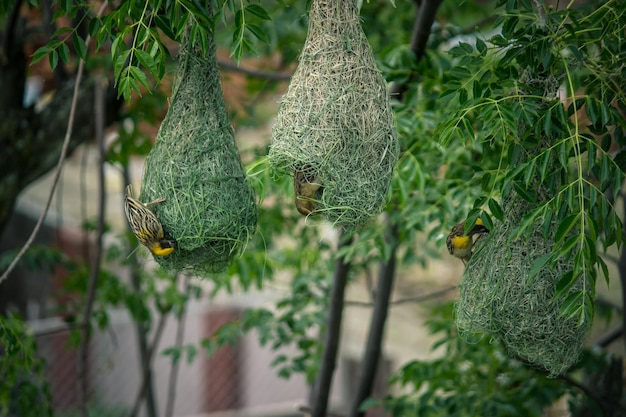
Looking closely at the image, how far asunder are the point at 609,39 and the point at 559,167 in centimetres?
41

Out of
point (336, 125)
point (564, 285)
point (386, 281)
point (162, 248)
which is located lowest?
point (386, 281)

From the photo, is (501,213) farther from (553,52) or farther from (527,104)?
(553,52)

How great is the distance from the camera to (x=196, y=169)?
2174 millimetres

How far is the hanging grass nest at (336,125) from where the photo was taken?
198 cm

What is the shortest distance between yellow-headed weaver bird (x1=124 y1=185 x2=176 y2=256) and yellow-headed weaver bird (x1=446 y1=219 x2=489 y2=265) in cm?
76

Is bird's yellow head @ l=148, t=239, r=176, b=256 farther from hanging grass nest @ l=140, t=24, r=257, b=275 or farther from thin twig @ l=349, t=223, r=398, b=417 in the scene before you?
thin twig @ l=349, t=223, r=398, b=417

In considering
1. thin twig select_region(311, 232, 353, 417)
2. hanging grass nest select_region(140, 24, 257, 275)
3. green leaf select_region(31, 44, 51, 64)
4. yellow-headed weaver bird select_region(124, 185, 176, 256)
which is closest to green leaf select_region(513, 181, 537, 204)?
hanging grass nest select_region(140, 24, 257, 275)

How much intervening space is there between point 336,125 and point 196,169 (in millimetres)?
435

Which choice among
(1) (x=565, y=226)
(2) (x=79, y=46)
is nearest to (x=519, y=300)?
(1) (x=565, y=226)

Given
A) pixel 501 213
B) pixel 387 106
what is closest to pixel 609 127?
pixel 501 213

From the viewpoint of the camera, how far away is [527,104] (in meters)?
1.96

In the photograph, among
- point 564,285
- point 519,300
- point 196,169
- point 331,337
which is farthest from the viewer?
point 331,337

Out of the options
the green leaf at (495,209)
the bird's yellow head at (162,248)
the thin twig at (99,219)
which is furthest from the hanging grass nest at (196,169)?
the thin twig at (99,219)

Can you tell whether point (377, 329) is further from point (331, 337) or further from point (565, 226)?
point (565, 226)
